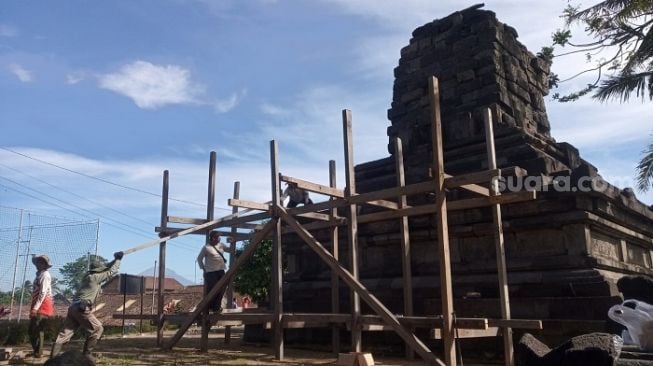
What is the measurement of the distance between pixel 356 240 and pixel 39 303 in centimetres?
565

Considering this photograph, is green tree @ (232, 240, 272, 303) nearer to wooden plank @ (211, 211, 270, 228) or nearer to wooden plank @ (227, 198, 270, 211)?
wooden plank @ (211, 211, 270, 228)

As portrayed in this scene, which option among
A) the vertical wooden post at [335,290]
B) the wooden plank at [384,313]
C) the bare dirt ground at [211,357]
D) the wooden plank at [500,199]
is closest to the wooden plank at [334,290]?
the vertical wooden post at [335,290]

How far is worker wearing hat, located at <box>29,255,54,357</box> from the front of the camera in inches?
360

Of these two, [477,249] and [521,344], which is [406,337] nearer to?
[521,344]

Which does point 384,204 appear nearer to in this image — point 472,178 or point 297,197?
point 472,178

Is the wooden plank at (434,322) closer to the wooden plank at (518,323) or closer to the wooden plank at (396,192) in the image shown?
the wooden plank at (518,323)

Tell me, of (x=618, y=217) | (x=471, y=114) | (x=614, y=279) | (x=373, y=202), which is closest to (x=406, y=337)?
(x=373, y=202)

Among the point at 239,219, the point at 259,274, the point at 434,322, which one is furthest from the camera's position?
the point at 259,274

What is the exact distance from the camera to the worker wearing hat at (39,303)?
30.0ft

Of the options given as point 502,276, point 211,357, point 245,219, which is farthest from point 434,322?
point 245,219

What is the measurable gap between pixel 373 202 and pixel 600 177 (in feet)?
13.0

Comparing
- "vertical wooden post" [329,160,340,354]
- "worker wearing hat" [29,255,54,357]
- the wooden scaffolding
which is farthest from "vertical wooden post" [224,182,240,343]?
"worker wearing hat" [29,255,54,357]

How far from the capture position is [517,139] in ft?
34.6

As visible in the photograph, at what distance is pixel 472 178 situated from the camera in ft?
22.1
